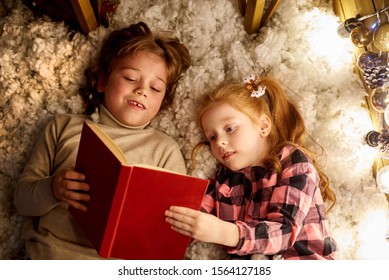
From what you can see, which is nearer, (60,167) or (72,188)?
(72,188)

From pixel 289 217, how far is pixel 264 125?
11.3 inches

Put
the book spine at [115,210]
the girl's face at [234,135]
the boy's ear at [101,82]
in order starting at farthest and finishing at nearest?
the boy's ear at [101,82] → the girl's face at [234,135] → the book spine at [115,210]

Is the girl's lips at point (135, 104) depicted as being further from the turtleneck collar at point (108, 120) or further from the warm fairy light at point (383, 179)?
the warm fairy light at point (383, 179)

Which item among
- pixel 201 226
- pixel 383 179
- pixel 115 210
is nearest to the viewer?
pixel 115 210

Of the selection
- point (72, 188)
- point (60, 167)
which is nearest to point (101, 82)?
point (60, 167)

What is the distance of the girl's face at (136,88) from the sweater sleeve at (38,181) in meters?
0.20

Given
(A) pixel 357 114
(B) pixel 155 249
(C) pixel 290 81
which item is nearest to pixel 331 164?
(A) pixel 357 114

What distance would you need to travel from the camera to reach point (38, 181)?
1289 millimetres

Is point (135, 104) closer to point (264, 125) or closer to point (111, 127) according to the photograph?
point (111, 127)

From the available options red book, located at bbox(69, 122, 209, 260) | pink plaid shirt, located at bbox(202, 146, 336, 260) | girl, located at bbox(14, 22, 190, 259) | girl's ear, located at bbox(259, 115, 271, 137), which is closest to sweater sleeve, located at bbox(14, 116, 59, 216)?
girl, located at bbox(14, 22, 190, 259)

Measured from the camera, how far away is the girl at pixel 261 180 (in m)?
1.27

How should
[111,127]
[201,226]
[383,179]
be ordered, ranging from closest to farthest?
[201,226]
[383,179]
[111,127]

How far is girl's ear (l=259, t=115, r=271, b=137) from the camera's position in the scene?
141cm

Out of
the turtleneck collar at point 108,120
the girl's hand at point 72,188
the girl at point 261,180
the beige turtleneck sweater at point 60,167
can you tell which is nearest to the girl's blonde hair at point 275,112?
the girl at point 261,180
